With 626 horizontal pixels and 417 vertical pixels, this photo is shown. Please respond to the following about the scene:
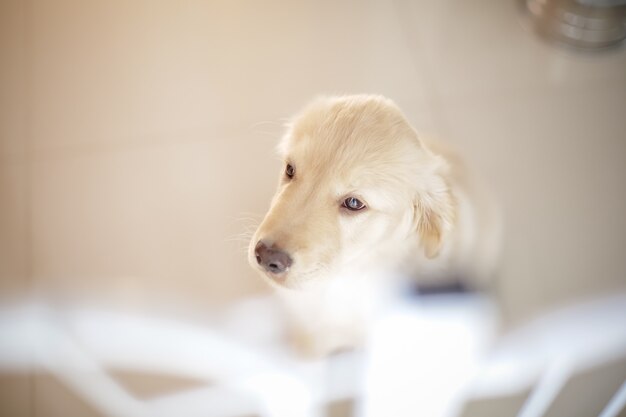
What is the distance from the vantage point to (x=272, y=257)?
1.12 metres

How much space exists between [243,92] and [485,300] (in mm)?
1024

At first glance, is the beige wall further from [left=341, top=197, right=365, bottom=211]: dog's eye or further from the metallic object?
[left=341, top=197, right=365, bottom=211]: dog's eye

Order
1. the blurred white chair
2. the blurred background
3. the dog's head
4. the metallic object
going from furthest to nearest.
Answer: the metallic object, the blurred background, the blurred white chair, the dog's head

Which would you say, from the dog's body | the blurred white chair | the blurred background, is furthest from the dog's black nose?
the blurred white chair

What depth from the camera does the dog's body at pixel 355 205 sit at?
1.12m

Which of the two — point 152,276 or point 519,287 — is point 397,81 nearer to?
point 519,287

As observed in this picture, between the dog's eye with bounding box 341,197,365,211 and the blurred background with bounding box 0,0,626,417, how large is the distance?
31 cm

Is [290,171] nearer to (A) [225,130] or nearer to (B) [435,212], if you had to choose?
(B) [435,212]

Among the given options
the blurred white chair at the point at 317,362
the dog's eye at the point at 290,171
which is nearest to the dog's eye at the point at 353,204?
the dog's eye at the point at 290,171

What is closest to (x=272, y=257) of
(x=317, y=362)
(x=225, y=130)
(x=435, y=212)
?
(x=435, y=212)

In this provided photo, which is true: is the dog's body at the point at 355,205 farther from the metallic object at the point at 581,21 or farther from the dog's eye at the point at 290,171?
the metallic object at the point at 581,21

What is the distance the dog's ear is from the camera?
1.21 m

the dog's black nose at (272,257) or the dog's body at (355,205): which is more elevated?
the dog's body at (355,205)

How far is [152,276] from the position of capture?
167cm
